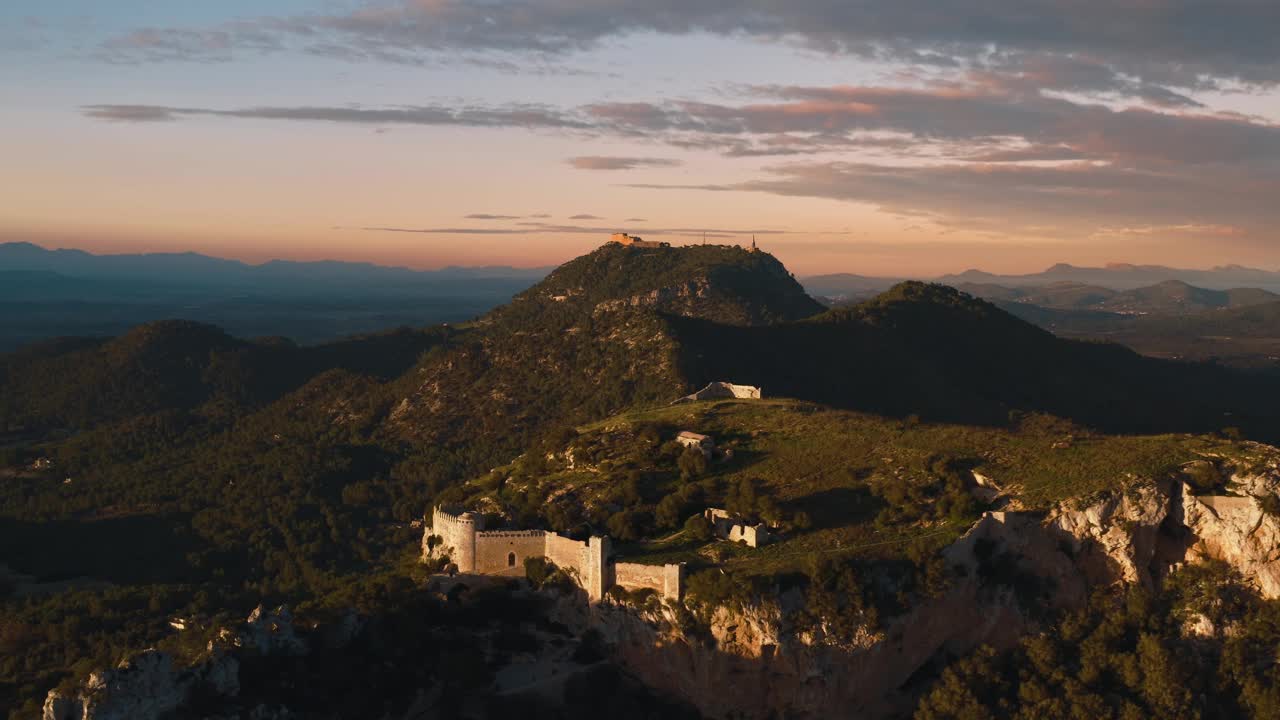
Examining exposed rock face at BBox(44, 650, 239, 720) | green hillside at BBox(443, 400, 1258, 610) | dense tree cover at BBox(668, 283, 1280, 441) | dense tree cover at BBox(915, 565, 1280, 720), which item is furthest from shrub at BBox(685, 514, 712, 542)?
dense tree cover at BBox(668, 283, 1280, 441)

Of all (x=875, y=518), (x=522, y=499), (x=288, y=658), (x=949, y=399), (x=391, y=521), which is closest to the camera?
(x=288, y=658)

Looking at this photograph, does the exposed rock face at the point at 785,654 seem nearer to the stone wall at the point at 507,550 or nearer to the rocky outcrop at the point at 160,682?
the stone wall at the point at 507,550

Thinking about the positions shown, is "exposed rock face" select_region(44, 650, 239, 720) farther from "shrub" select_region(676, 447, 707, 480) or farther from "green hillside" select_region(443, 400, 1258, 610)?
"shrub" select_region(676, 447, 707, 480)

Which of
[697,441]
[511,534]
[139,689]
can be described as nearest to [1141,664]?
[697,441]

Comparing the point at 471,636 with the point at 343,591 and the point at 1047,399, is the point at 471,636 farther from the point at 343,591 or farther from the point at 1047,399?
the point at 1047,399

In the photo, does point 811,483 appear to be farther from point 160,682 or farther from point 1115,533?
point 160,682

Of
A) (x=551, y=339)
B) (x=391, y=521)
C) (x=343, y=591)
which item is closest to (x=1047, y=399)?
(x=551, y=339)
